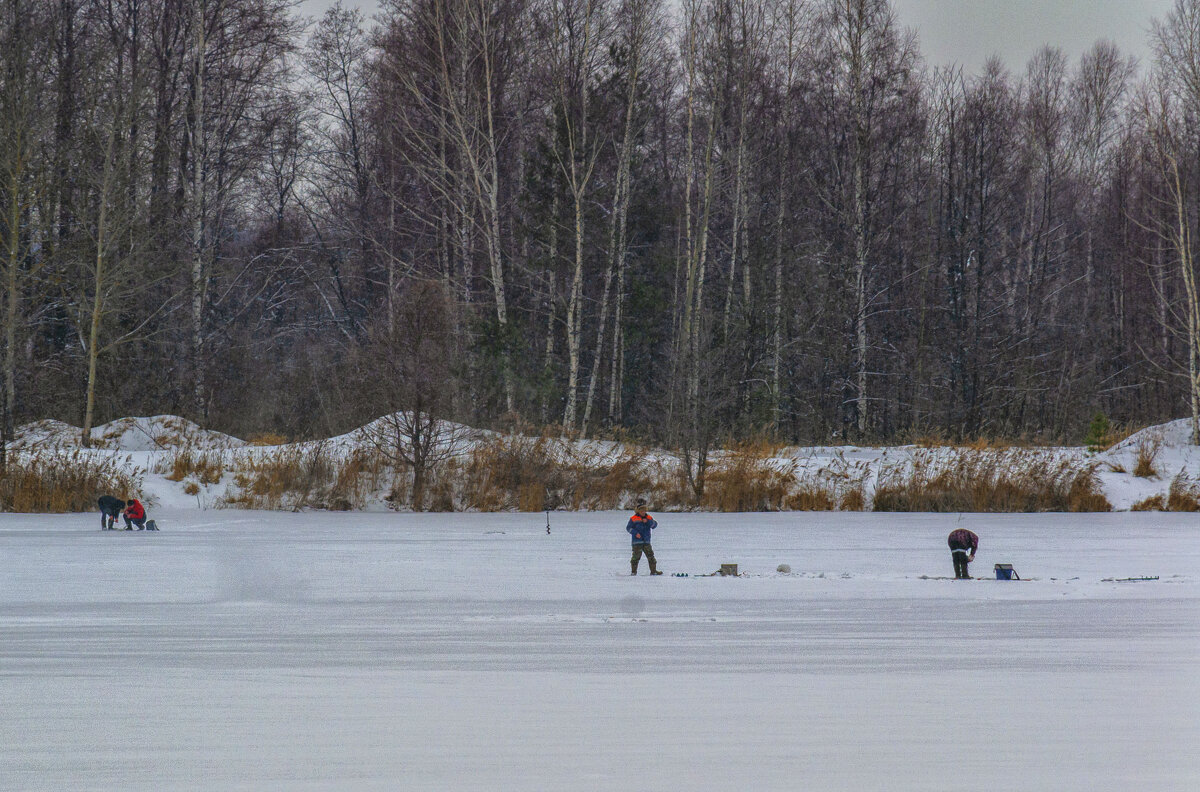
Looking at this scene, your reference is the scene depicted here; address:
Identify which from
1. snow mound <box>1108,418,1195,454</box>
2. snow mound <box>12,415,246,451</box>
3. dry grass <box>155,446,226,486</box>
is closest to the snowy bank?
dry grass <box>155,446,226,486</box>

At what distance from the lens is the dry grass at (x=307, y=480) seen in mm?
22078

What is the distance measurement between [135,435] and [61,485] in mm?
4310

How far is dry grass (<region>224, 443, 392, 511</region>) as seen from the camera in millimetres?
22078

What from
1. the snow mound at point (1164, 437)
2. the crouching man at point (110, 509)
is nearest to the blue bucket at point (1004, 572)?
the snow mound at point (1164, 437)

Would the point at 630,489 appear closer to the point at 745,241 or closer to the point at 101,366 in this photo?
the point at 745,241

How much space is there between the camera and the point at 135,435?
2569 centimetres

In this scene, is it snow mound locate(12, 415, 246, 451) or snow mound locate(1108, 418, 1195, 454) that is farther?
snow mound locate(12, 415, 246, 451)

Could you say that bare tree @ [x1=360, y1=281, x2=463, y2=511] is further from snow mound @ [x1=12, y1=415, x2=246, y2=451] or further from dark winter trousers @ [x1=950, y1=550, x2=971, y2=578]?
dark winter trousers @ [x1=950, y1=550, x2=971, y2=578]

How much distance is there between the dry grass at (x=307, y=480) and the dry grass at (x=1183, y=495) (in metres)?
14.4

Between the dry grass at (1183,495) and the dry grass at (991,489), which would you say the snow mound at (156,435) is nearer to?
the dry grass at (991,489)

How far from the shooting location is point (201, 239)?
30.0m

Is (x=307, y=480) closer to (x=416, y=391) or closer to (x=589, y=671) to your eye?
(x=416, y=391)

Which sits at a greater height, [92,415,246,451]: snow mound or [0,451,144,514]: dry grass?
[92,415,246,451]: snow mound

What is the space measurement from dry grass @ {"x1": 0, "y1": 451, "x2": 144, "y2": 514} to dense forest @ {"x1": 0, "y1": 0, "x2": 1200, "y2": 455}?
384 centimetres
